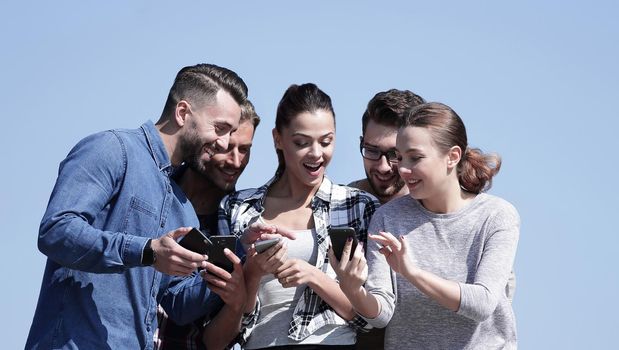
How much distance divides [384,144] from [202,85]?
54.0 inches

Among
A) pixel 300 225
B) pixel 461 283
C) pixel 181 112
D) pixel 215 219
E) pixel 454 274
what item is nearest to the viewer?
pixel 461 283

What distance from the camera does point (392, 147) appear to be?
683 centimetres

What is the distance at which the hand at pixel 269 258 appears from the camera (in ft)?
19.3

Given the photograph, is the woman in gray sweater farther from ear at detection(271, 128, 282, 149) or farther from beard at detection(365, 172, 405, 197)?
ear at detection(271, 128, 282, 149)

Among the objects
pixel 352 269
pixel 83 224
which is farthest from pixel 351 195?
pixel 83 224

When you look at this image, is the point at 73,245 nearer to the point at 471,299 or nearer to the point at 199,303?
the point at 199,303

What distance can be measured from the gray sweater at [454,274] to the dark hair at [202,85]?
5.17ft

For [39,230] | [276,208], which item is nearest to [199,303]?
[276,208]

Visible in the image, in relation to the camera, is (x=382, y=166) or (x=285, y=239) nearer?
(x=285, y=239)

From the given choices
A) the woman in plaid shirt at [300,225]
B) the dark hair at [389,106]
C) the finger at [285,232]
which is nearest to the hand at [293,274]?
the woman in plaid shirt at [300,225]

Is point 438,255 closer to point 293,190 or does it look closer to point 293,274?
point 293,274

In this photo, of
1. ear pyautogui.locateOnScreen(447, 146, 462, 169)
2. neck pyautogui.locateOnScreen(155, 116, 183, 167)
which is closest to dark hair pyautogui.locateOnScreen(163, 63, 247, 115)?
neck pyautogui.locateOnScreen(155, 116, 183, 167)

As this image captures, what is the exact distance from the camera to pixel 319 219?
6430 mm

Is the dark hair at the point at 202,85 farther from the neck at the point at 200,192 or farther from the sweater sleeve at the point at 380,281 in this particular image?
the sweater sleeve at the point at 380,281
